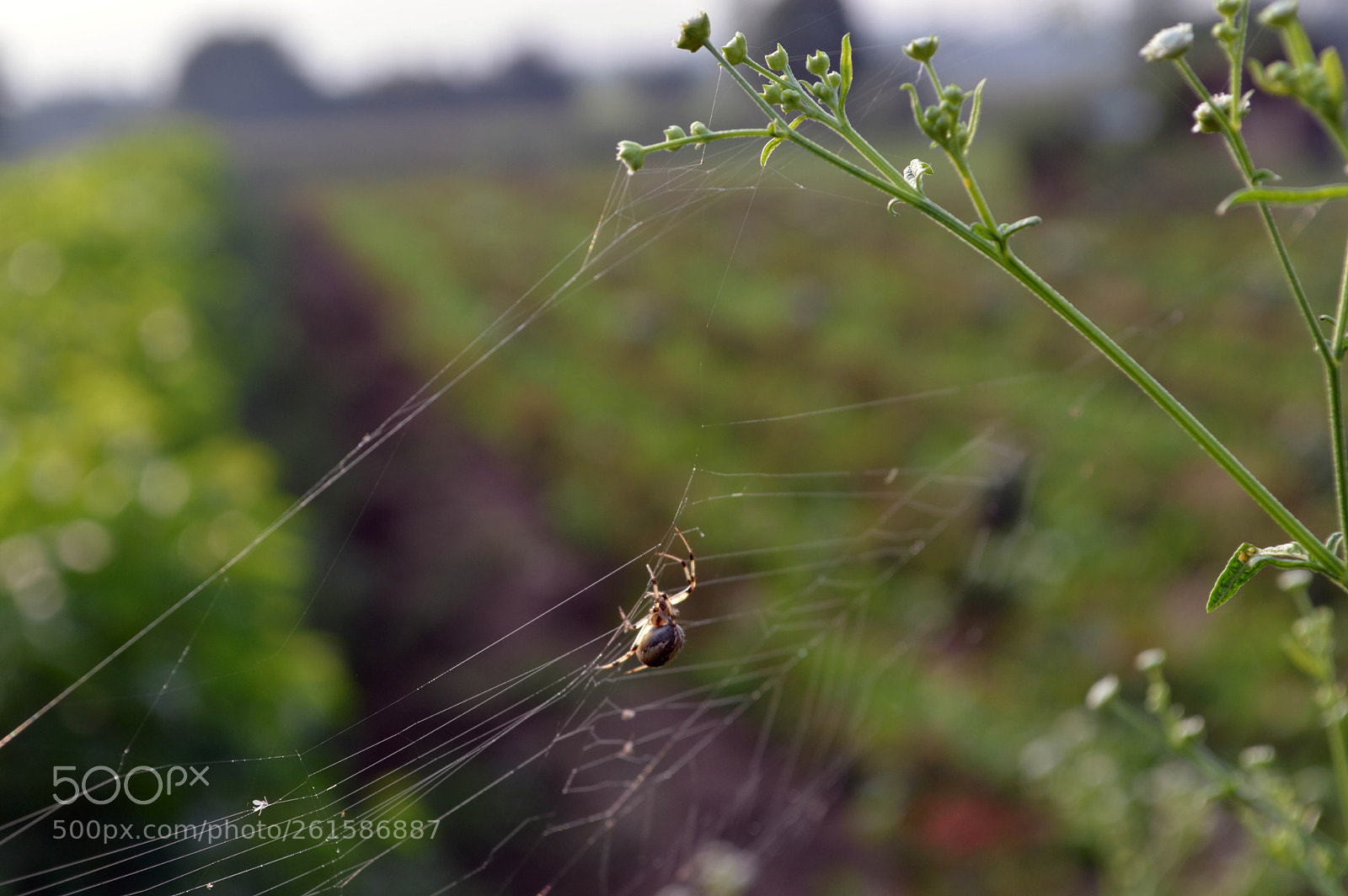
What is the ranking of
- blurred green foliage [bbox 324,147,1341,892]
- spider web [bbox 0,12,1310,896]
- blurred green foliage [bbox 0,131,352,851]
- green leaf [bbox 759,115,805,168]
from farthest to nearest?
blurred green foliage [bbox 324,147,1341,892]
blurred green foliage [bbox 0,131,352,851]
spider web [bbox 0,12,1310,896]
green leaf [bbox 759,115,805,168]

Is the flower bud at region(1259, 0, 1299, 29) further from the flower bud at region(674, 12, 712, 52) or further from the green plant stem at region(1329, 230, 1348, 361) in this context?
the flower bud at region(674, 12, 712, 52)

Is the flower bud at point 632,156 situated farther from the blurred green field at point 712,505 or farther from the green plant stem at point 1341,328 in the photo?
the blurred green field at point 712,505

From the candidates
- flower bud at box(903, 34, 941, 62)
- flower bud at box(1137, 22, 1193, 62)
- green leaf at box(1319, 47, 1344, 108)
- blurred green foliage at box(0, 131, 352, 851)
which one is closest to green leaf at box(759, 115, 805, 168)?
Result: flower bud at box(903, 34, 941, 62)

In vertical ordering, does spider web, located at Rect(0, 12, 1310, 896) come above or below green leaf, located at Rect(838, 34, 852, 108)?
below

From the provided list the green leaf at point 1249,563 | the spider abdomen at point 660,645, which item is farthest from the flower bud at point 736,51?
the spider abdomen at point 660,645

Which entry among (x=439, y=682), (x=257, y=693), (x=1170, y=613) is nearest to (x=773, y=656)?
(x=439, y=682)

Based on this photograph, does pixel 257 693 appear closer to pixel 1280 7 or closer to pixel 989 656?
pixel 1280 7
